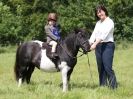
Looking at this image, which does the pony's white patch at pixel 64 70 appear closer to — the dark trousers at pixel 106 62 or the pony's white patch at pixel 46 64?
the pony's white patch at pixel 46 64

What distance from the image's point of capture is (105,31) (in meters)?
9.73

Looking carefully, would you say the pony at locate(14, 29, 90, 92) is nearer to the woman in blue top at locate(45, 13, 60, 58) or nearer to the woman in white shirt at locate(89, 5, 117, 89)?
the woman in blue top at locate(45, 13, 60, 58)

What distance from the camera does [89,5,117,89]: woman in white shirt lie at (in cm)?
980

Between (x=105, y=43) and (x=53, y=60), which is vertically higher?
(x=105, y=43)

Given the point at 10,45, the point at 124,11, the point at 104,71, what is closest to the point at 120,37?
the point at 124,11

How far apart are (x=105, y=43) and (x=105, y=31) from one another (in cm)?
39

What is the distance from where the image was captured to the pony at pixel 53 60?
10070 millimetres

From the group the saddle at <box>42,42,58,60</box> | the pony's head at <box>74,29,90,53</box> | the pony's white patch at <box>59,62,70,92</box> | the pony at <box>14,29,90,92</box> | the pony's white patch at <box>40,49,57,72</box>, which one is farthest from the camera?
the pony's white patch at <box>40,49,57,72</box>

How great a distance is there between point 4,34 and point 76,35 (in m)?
23.2

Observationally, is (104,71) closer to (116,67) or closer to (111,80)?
(111,80)

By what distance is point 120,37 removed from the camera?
33.2 m

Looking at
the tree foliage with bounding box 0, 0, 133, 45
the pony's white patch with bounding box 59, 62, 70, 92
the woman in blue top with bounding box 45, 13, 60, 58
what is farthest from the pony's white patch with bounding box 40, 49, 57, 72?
the tree foliage with bounding box 0, 0, 133, 45

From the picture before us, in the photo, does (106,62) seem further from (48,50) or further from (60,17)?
(60,17)

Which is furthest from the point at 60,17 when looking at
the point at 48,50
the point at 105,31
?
the point at 105,31
